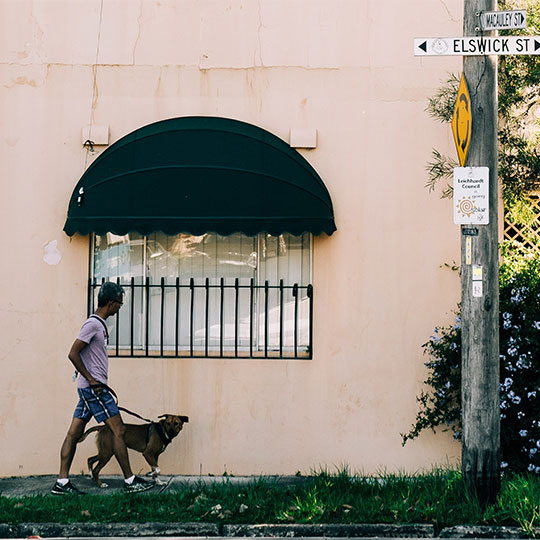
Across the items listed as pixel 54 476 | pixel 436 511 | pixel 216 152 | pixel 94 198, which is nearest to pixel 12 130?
pixel 94 198

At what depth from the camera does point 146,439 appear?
733 centimetres

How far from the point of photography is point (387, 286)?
25.9 ft

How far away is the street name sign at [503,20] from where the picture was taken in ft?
19.8

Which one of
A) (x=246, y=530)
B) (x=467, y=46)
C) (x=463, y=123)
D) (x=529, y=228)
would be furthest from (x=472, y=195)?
(x=246, y=530)

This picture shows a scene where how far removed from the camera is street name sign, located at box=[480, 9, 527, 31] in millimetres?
6031

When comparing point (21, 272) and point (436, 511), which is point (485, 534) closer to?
point (436, 511)

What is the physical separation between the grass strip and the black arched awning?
249cm

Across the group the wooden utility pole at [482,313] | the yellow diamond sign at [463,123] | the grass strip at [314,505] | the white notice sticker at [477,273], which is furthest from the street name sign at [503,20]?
the grass strip at [314,505]

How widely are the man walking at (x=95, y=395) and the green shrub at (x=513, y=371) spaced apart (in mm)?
2928

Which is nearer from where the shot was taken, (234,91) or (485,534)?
(485,534)

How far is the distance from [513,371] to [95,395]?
3911 mm

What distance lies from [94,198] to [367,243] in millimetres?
2830

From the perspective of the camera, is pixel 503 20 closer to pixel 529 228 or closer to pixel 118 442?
pixel 529 228

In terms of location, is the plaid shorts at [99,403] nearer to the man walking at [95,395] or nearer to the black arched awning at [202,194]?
the man walking at [95,395]
